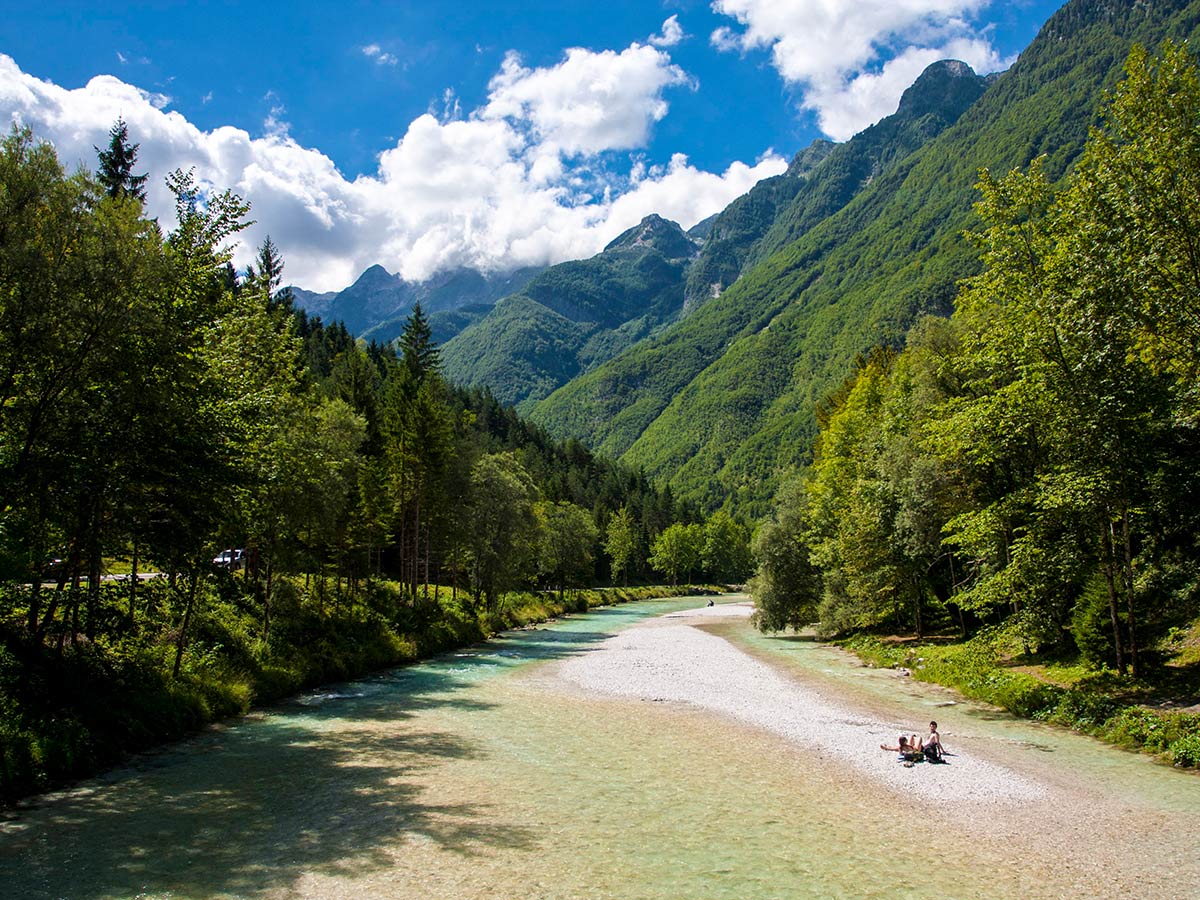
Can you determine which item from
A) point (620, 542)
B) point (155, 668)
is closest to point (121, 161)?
point (155, 668)

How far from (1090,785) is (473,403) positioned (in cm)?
16004

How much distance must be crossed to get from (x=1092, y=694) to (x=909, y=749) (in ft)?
25.8

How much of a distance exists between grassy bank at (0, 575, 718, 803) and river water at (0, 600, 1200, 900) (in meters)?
0.98

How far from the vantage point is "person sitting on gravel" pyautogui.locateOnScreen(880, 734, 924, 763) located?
17688mm

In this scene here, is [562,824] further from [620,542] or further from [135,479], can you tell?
[620,542]

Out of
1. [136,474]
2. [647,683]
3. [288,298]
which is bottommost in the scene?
[647,683]

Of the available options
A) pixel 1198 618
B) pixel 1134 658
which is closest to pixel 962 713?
pixel 1134 658

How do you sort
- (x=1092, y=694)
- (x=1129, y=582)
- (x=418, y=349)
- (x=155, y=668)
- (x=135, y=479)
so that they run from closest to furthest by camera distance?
(x=135, y=479) < (x=1129, y=582) < (x=155, y=668) < (x=1092, y=694) < (x=418, y=349)

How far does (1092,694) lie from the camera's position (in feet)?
69.3

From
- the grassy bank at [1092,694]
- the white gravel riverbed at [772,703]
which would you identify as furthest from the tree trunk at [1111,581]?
the white gravel riverbed at [772,703]

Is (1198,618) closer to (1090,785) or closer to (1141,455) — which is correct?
(1141,455)

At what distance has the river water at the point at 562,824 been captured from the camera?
10406mm

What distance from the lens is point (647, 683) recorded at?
103 ft

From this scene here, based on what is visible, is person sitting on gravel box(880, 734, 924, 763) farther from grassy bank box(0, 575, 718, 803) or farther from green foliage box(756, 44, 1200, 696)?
grassy bank box(0, 575, 718, 803)
